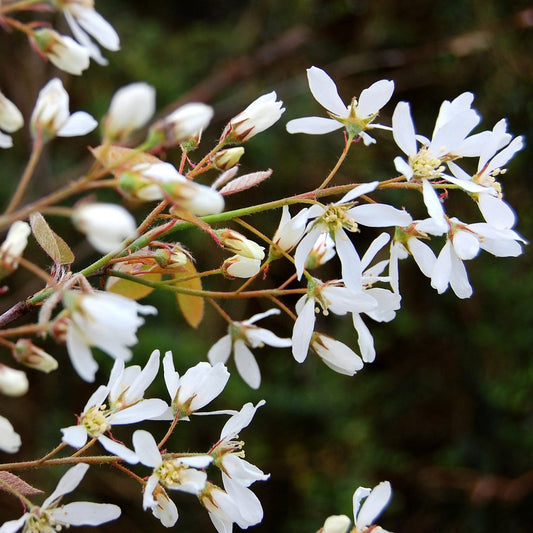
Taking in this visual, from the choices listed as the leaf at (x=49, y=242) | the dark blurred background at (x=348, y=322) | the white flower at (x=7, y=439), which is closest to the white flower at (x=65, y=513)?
the white flower at (x=7, y=439)

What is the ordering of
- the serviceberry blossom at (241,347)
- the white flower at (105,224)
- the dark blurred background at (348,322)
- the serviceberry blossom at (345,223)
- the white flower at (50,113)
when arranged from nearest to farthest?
the white flower at (105,224), the white flower at (50,113), the serviceberry blossom at (345,223), the serviceberry blossom at (241,347), the dark blurred background at (348,322)

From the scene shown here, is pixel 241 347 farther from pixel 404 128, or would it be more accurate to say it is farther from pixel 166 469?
pixel 404 128

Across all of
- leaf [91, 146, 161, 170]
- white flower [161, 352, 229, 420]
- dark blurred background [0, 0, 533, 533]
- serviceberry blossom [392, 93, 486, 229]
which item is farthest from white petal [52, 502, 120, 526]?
dark blurred background [0, 0, 533, 533]

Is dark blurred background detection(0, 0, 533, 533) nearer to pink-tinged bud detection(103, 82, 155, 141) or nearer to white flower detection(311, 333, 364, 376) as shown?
white flower detection(311, 333, 364, 376)

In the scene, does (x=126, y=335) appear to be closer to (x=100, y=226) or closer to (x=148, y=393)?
(x=100, y=226)

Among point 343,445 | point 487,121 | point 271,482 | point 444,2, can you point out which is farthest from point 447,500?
point 444,2

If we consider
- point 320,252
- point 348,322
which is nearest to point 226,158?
point 320,252

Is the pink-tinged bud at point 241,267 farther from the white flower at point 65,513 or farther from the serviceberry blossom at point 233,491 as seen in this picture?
the white flower at point 65,513
